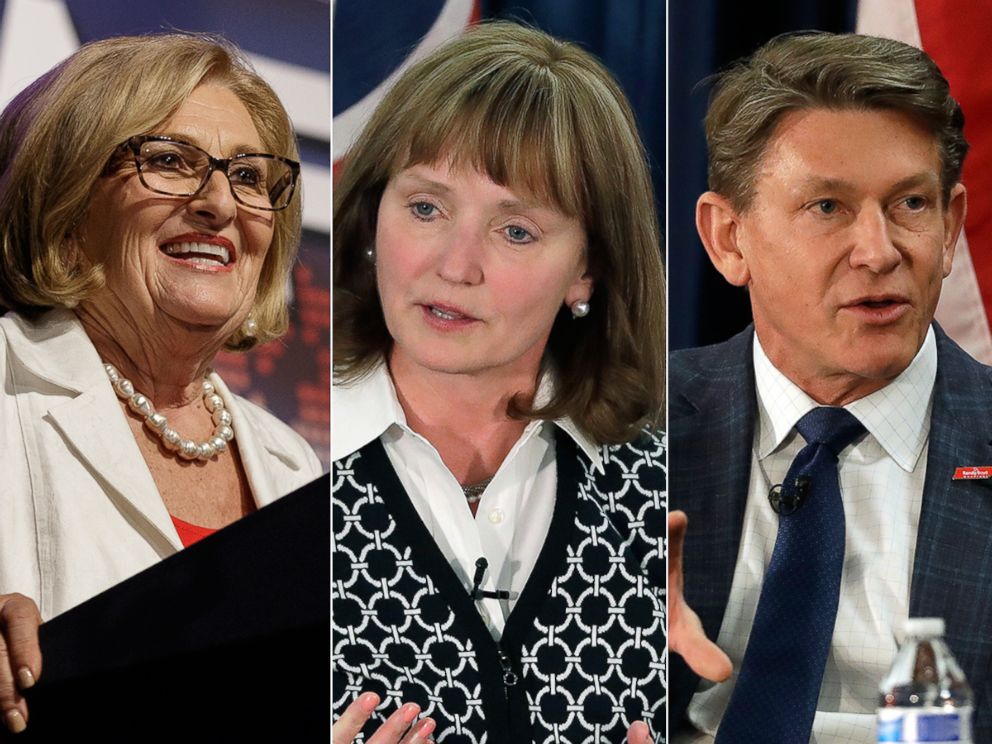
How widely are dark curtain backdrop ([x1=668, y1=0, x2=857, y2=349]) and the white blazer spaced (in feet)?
3.91

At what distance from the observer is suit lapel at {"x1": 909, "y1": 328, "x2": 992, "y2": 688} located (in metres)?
2.99

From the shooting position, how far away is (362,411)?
2984 millimetres

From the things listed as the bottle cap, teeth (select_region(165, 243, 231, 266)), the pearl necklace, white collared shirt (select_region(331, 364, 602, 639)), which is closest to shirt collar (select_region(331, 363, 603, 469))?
white collared shirt (select_region(331, 364, 602, 639))

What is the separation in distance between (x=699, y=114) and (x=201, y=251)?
112 centimetres

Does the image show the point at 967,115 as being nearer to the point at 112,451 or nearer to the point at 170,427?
the point at 170,427

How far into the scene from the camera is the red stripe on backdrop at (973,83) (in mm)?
3195

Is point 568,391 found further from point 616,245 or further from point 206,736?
point 206,736

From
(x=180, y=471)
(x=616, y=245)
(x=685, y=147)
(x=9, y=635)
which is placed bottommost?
(x=9, y=635)

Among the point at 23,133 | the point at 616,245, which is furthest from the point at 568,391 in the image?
the point at 23,133

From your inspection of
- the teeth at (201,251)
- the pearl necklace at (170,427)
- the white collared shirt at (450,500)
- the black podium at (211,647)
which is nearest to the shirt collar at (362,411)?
the white collared shirt at (450,500)

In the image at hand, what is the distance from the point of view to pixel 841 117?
10.1ft

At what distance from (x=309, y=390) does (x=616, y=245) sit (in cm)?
72

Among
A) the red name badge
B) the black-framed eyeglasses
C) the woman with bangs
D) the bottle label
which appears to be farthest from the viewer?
the red name badge

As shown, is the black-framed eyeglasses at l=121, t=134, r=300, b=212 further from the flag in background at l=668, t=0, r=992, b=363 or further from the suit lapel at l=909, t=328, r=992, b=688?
the suit lapel at l=909, t=328, r=992, b=688
